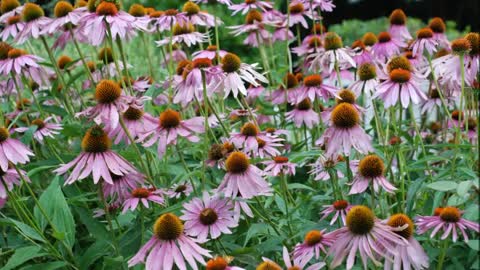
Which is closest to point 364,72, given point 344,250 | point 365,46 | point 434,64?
point 434,64

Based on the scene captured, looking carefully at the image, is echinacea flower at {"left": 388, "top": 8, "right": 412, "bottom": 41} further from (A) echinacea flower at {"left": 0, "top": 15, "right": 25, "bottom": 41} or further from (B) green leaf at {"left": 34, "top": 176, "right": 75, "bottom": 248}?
(B) green leaf at {"left": 34, "top": 176, "right": 75, "bottom": 248}

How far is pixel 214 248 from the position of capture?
157 centimetres

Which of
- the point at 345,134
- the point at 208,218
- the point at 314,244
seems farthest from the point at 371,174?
the point at 208,218

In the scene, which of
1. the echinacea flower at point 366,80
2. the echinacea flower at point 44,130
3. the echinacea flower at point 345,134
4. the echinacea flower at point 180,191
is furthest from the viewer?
the echinacea flower at point 44,130

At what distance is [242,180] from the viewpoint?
1.50 meters

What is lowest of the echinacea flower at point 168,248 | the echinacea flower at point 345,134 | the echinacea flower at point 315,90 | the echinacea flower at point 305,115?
the echinacea flower at point 305,115

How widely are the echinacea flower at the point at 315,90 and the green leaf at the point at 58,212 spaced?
73 cm

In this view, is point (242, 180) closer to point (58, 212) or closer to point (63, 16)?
point (58, 212)

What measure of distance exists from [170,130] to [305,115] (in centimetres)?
65

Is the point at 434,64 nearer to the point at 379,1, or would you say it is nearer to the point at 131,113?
the point at 131,113

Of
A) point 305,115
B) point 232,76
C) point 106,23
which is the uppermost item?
point 106,23

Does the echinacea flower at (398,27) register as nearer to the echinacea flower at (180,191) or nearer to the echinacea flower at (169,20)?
the echinacea flower at (169,20)

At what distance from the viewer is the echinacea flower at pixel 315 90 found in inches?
82.3

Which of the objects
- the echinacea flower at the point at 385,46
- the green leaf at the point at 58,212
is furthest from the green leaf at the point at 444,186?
the echinacea flower at the point at 385,46
